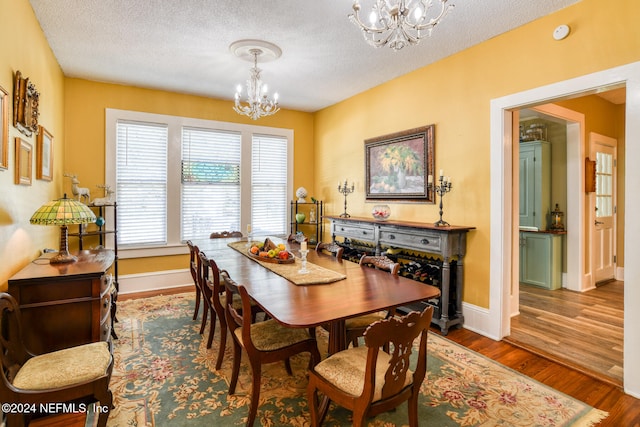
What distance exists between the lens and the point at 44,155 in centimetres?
303

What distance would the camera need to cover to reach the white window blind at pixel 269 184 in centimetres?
538

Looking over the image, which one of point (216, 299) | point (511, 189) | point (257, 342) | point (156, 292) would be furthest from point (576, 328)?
point (156, 292)

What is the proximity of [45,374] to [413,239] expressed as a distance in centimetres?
307

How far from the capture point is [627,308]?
227 cm

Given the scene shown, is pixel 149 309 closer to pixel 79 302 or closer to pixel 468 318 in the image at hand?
pixel 79 302

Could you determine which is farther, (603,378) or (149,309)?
(149,309)

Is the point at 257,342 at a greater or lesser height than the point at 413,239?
lesser

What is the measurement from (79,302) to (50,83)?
2.58 m

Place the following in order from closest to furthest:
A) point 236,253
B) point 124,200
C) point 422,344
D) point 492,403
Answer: point 422,344 < point 492,403 < point 236,253 < point 124,200

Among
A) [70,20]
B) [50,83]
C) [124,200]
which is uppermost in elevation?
[70,20]

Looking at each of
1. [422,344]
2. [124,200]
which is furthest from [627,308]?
[124,200]

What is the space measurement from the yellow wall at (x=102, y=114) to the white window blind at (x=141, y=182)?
0.23m

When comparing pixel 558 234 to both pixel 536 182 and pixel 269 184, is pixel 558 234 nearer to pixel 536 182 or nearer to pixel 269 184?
pixel 536 182

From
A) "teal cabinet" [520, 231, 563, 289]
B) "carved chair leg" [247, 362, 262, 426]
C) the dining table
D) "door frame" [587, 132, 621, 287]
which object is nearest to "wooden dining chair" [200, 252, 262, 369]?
the dining table
